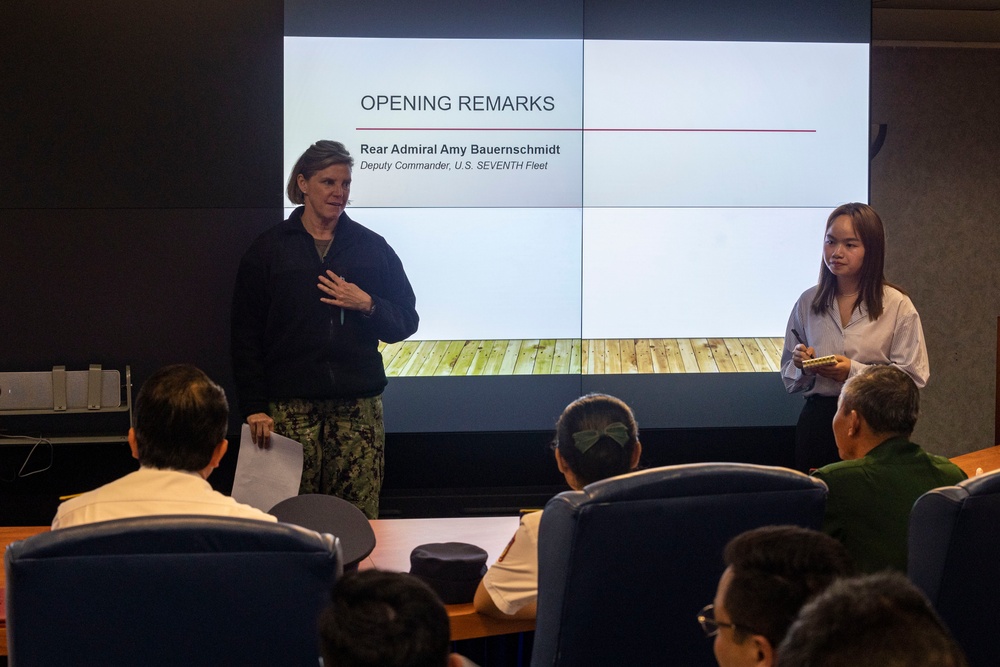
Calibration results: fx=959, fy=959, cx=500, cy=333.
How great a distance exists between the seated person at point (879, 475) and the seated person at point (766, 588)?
Result: 797 millimetres

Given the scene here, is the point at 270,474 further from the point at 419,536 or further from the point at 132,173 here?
the point at 132,173

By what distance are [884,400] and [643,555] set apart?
3.07ft

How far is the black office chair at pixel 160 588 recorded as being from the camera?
128 centimetres

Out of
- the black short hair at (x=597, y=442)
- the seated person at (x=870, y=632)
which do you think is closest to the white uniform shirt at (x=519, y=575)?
the black short hair at (x=597, y=442)

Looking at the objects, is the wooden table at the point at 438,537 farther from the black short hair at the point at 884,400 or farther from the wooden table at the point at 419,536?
the black short hair at the point at 884,400

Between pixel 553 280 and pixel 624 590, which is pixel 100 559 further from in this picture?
pixel 553 280

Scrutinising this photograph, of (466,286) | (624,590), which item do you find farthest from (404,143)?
(624,590)

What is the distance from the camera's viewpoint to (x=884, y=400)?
219cm

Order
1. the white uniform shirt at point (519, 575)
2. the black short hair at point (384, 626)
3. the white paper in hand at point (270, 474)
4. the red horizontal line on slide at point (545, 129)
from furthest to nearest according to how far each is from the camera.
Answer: the red horizontal line on slide at point (545, 129) → the white paper in hand at point (270, 474) → the white uniform shirt at point (519, 575) → the black short hair at point (384, 626)

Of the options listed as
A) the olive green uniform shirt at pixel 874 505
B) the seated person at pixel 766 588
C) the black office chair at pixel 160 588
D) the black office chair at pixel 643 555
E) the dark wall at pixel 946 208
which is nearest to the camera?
the seated person at pixel 766 588

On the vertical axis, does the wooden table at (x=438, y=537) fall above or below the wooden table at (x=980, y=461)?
below

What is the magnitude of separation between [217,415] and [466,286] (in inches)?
102

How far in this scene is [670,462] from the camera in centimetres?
479

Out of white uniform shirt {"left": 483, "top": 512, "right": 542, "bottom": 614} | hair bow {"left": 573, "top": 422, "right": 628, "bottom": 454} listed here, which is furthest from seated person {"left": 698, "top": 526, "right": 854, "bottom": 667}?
hair bow {"left": 573, "top": 422, "right": 628, "bottom": 454}
